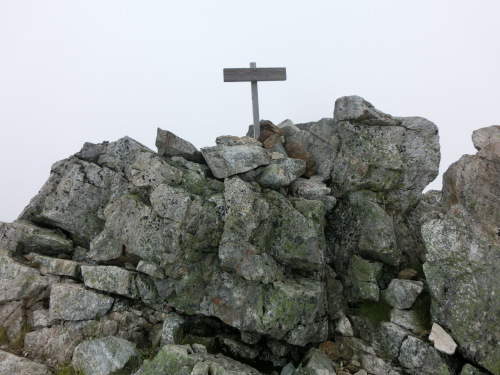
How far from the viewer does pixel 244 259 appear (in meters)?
11.9

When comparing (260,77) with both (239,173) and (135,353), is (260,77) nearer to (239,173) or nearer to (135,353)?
(239,173)

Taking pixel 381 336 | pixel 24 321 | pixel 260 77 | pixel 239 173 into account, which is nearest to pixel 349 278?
pixel 381 336

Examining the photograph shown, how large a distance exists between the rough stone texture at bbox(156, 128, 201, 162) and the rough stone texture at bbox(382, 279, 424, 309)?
1076 cm

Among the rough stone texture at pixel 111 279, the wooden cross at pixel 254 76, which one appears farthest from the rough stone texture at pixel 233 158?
the rough stone texture at pixel 111 279

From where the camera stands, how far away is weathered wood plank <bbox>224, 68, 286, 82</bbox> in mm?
17906

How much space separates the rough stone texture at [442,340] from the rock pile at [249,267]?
40mm

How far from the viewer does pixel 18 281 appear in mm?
12664

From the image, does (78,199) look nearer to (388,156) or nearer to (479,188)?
(388,156)

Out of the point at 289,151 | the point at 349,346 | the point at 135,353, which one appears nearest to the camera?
the point at 135,353

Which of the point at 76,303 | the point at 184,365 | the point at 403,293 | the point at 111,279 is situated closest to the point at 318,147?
the point at 403,293

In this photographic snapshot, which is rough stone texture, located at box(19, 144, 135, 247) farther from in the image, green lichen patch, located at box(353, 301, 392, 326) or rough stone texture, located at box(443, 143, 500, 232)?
rough stone texture, located at box(443, 143, 500, 232)

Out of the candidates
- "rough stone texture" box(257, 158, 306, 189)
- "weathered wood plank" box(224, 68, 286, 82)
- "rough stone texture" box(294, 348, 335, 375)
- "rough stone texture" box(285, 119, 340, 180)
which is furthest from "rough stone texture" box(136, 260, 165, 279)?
"weathered wood plank" box(224, 68, 286, 82)

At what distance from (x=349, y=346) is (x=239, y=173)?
8.65 metres

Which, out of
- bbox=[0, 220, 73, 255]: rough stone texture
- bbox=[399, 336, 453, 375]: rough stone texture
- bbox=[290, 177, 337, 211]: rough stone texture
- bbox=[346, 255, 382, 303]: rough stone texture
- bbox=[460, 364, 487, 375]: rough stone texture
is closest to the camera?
bbox=[460, 364, 487, 375]: rough stone texture
